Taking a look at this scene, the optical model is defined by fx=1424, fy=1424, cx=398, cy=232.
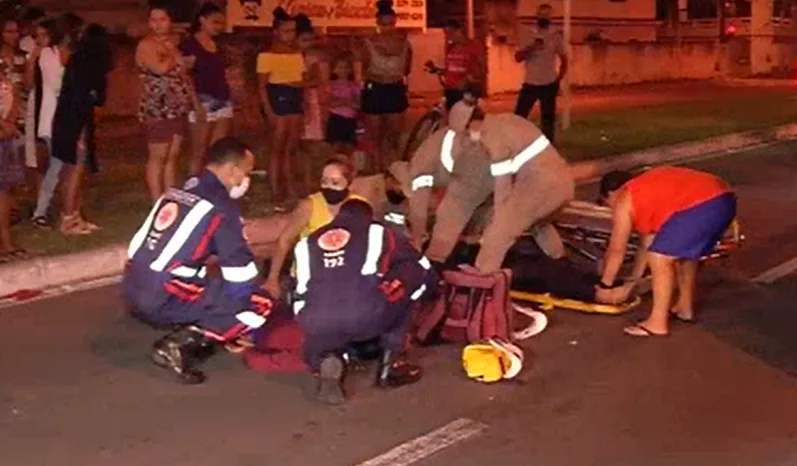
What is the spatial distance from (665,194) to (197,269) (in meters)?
2.96

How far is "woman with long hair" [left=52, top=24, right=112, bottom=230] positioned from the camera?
11.0m

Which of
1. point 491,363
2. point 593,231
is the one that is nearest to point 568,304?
point 593,231

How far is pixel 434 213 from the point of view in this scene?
33.3ft

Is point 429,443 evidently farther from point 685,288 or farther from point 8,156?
point 8,156

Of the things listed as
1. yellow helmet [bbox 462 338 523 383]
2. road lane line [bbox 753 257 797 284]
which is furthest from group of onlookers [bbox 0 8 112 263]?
road lane line [bbox 753 257 797 284]

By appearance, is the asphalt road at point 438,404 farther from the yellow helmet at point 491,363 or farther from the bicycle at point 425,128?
the bicycle at point 425,128

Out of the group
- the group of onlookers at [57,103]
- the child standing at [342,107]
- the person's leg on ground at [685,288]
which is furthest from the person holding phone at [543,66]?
the person's leg on ground at [685,288]

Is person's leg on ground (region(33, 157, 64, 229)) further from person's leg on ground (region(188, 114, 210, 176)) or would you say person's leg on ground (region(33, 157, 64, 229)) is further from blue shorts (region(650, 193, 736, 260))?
blue shorts (region(650, 193, 736, 260))

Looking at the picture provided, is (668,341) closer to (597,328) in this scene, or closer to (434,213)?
(597,328)

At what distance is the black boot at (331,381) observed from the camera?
7.07 m

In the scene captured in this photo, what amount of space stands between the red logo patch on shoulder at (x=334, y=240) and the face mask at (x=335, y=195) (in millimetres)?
752

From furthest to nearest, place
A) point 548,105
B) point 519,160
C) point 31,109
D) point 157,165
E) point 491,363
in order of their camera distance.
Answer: point 548,105, point 31,109, point 157,165, point 519,160, point 491,363

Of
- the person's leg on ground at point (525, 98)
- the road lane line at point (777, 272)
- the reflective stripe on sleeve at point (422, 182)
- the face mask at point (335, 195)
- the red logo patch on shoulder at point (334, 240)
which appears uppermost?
the face mask at point (335, 195)

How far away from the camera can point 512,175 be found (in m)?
9.18
